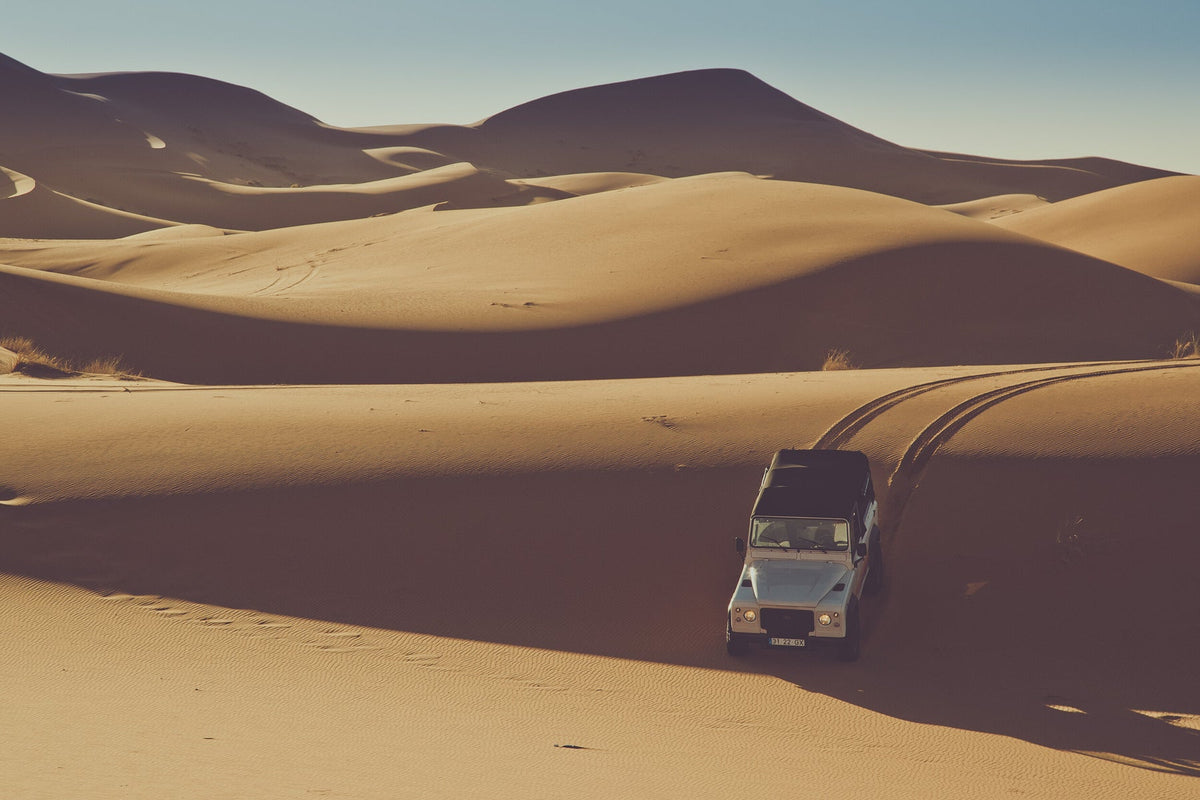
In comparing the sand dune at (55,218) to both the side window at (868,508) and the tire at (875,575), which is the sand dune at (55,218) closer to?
the side window at (868,508)

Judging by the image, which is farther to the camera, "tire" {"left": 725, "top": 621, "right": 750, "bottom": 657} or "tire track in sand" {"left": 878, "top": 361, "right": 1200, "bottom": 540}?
"tire track in sand" {"left": 878, "top": 361, "right": 1200, "bottom": 540}

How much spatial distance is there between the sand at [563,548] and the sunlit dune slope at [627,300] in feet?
0.52

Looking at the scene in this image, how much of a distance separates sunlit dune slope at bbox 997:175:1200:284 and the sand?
68.8 feet

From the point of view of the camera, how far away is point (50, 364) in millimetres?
20562

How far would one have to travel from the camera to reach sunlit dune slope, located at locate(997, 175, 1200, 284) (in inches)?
1844

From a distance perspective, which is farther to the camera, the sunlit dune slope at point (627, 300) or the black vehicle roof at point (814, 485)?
the sunlit dune slope at point (627, 300)

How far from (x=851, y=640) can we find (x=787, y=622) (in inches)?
26.1

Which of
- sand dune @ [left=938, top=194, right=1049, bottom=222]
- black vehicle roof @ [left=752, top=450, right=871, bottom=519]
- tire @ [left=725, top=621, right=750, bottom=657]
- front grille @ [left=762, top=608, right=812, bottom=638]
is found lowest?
tire @ [left=725, top=621, right=750, bottom=657]

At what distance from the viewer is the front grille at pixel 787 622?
1022cm

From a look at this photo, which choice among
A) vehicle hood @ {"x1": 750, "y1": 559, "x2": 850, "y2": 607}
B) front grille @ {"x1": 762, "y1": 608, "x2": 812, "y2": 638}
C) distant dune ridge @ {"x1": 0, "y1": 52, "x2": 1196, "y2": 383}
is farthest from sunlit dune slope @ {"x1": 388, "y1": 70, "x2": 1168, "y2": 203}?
front grille @ {"x1": 762, "y1": 608, "x2": 812, "y2": 638}

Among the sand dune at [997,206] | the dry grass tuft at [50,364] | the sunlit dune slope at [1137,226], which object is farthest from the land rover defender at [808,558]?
the sand dune at [997,206]

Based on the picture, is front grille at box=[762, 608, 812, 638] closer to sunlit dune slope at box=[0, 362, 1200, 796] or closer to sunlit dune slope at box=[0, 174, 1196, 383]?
sunlit dune slope at box=[0, 362, 1200, 796]

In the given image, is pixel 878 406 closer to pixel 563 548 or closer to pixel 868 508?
pixel 868 508

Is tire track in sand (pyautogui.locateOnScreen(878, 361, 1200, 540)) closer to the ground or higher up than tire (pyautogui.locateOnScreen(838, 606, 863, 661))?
higher up
